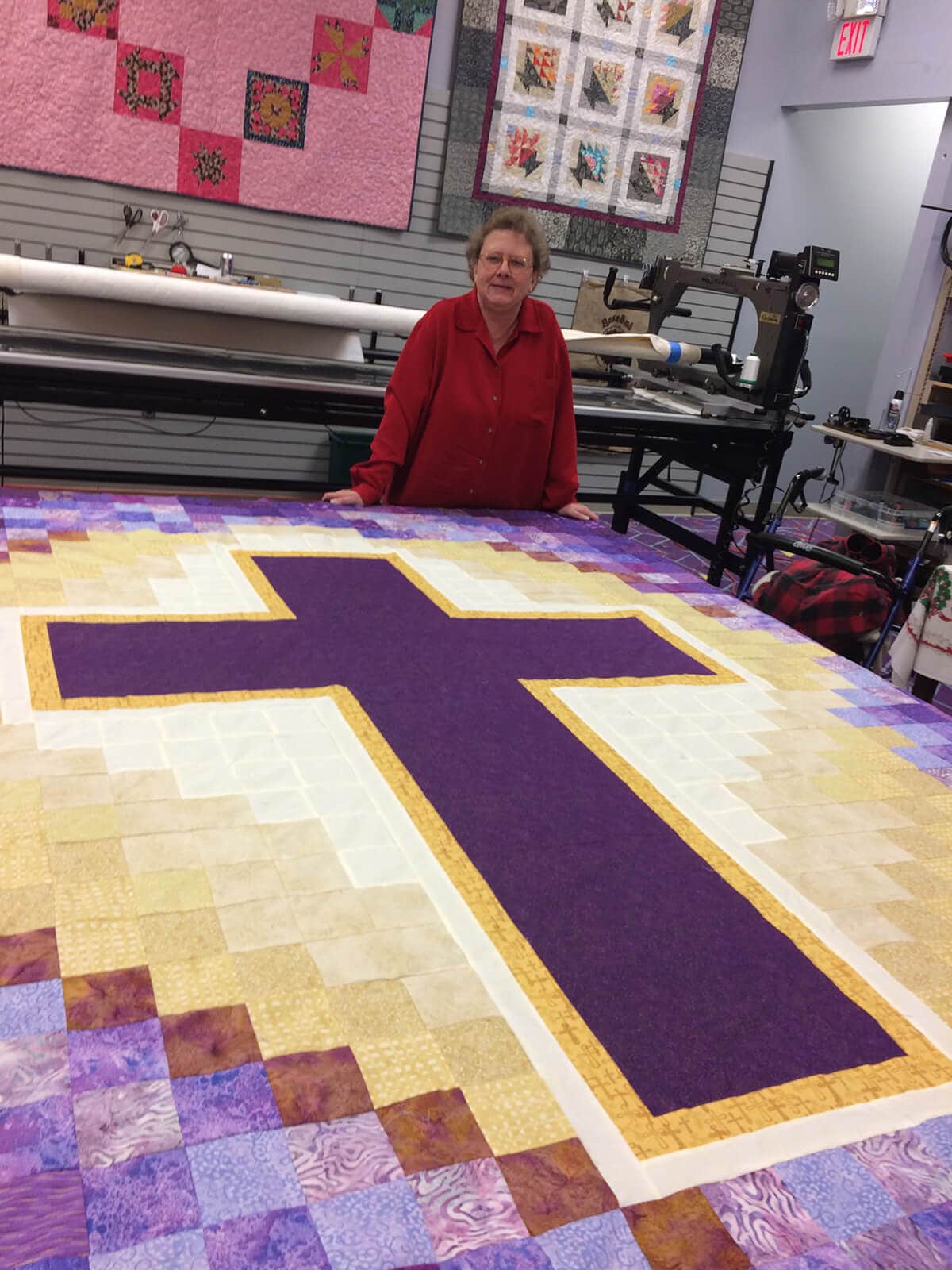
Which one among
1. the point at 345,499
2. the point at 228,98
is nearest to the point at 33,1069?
the point at 345,499

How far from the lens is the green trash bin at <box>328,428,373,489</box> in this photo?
5355mm

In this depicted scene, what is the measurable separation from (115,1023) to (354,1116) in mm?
197

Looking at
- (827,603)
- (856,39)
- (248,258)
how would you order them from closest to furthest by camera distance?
(827,603) < (248,258) < (856,39)

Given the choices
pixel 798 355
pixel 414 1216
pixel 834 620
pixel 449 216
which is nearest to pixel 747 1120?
pixel 414 1216

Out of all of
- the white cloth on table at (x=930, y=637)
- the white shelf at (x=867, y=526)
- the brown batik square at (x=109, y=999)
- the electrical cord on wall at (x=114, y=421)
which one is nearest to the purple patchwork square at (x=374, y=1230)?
the brown batik square at (x=109, y=999)

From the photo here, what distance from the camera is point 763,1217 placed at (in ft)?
2.44

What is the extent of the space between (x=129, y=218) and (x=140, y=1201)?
16.7ft

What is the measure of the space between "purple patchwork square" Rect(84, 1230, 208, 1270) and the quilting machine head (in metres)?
3.33

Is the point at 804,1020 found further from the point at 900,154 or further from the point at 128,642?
the point at 900,154

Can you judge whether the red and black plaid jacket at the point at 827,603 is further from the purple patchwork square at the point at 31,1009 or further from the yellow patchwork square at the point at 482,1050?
the purple patchwork square at the point at 31,1009

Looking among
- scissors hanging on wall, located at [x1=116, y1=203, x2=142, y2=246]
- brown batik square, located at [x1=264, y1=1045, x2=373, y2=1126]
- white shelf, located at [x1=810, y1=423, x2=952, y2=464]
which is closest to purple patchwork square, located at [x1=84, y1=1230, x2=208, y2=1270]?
brown batik square, located at [x1=264, y1=1045, x2=373, y2=1126]

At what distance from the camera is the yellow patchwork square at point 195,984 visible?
837 millimetres

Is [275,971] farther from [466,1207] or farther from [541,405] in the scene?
[541,405]

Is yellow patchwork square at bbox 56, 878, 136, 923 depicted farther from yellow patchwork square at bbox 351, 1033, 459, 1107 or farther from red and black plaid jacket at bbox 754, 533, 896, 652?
red and black plaid jacket at bbox 754, 533, 896, 652
